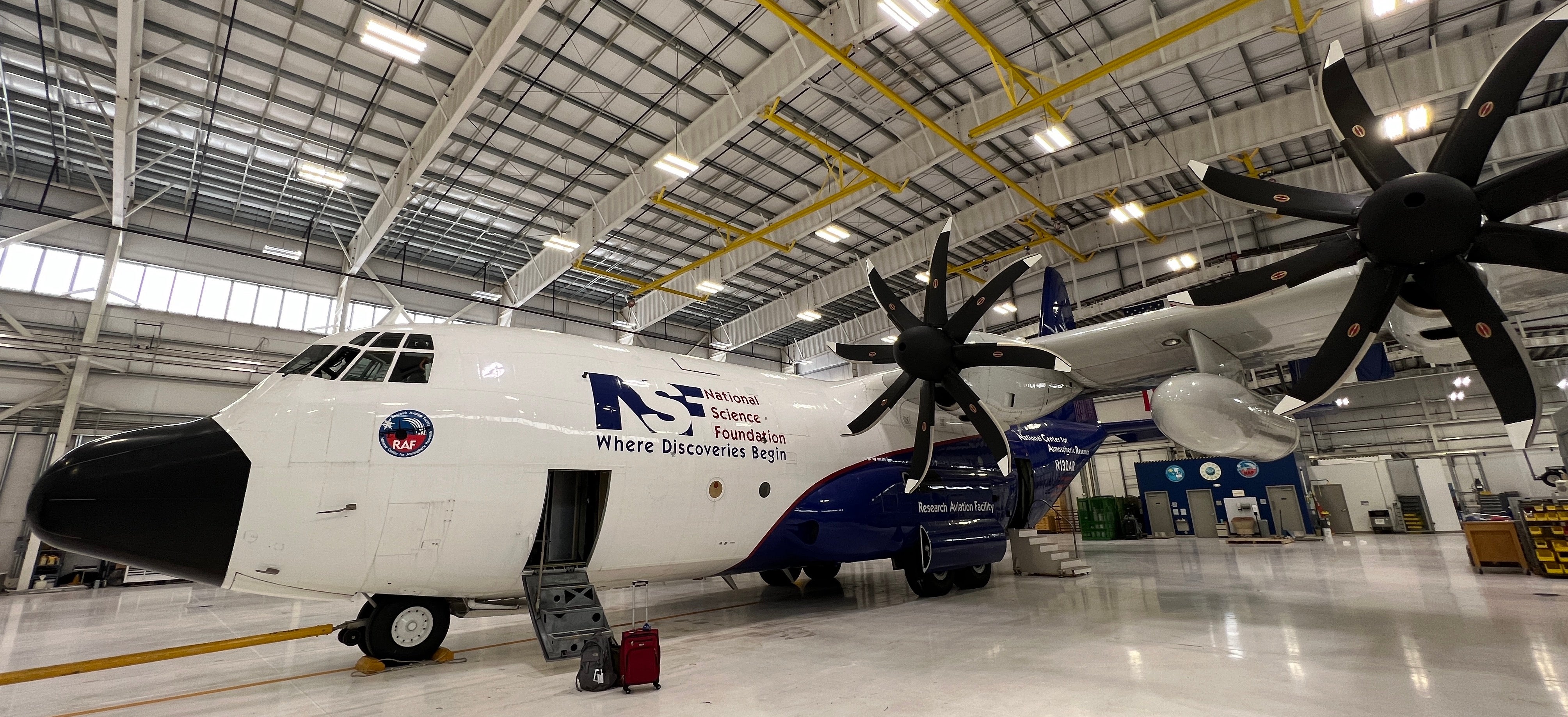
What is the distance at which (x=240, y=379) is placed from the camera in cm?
2078

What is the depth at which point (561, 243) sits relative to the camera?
1856cm

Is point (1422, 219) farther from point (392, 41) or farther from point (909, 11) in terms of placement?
point (392, 41)

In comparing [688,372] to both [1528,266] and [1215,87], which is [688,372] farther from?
[1215,87]

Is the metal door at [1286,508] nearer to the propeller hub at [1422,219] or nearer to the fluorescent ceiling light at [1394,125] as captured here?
the fluorescent ceiling light at [1394,125]

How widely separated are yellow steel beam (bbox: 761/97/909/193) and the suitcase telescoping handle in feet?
31.1

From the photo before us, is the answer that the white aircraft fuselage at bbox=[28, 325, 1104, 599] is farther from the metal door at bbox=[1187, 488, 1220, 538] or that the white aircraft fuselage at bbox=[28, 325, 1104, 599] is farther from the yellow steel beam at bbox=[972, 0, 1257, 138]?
the metal door at bbox=[1187, 488, 1220, 538]

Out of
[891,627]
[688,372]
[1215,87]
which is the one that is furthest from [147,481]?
[1215,87]

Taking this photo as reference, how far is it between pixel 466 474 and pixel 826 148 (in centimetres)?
1120

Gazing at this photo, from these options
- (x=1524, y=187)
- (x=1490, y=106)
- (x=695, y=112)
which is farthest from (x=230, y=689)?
(x=1490, y=106)

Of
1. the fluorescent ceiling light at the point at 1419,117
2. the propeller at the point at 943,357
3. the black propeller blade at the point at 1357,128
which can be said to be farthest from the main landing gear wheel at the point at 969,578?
the fluorescent ceiling light at the point at 1419,117

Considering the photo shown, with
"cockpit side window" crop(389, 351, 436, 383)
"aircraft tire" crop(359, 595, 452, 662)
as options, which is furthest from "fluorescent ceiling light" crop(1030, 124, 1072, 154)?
"aircraft tire" crop(359, 595, 452, 662)

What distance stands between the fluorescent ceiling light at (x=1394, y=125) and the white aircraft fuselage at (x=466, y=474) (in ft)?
37.5

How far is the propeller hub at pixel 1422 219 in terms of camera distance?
19.1 feet

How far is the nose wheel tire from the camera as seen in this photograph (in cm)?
1200
